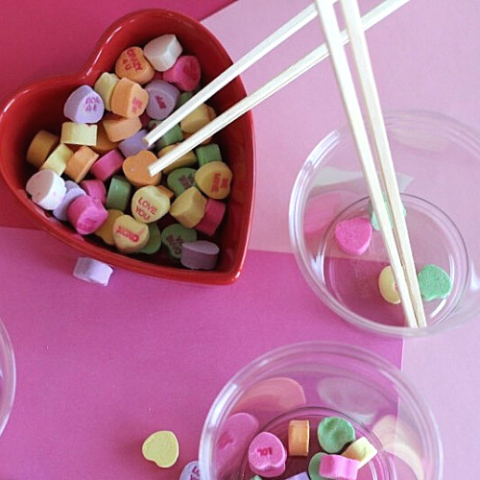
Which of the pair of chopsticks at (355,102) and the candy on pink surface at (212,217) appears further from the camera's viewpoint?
the candy on pink surface at (212,217)

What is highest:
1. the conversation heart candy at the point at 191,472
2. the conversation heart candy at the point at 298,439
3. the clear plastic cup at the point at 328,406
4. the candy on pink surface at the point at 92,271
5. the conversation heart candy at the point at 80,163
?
the conversation heart candy at the point at 80,163

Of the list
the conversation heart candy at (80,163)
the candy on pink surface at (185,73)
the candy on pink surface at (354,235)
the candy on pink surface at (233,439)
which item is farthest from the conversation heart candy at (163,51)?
the candy on pink surface at (233,439)

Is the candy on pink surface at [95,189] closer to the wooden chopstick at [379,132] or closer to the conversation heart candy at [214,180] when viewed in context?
the conversation heart candy at [214,180]

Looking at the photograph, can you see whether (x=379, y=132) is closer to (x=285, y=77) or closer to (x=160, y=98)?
(x=285, y=77)

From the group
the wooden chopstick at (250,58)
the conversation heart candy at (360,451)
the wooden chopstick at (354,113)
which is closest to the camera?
the wooden chopstick at (354,113)

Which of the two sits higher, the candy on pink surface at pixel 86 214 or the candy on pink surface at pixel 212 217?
the candy on pink surface at pixel 212 217

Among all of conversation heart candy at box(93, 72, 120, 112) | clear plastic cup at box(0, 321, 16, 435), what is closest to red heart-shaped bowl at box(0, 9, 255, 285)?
conversation heart candy at box(93, 72, 120, 112)

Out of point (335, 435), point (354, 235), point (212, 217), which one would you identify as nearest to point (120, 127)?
point (212, 217)
